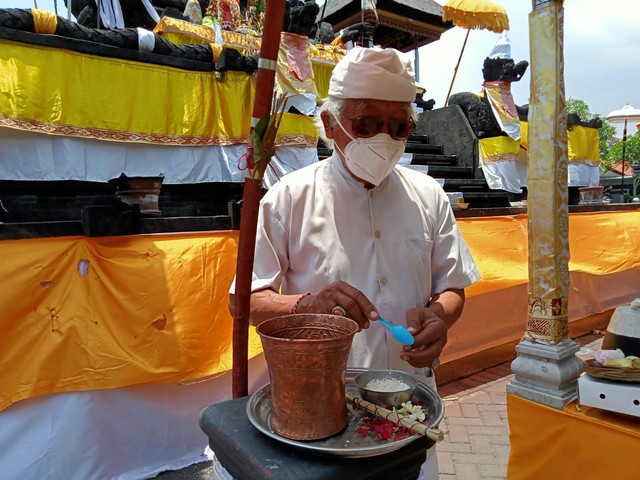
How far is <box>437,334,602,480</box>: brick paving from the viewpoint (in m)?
3.17

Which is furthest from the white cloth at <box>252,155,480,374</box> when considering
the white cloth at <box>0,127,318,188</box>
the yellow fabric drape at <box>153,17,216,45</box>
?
the yellow fabric drape at <box>153,17,216,45</box>

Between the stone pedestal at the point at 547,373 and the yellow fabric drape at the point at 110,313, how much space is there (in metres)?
1.73

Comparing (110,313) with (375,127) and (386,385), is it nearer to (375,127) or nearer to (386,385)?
(375,127)

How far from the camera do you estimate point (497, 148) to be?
839 centimetres

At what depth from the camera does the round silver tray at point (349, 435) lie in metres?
0.88

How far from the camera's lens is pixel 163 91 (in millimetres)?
5793

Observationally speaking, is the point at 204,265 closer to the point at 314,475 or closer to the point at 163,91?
the point at 314,475

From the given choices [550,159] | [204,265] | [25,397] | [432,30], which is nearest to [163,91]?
[204,265]

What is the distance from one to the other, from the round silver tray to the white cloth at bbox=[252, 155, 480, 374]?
461mm

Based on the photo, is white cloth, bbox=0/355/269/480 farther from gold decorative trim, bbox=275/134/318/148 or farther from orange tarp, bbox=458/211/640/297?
gold decorative trim, bbox=275/134/318/148

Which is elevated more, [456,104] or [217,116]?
[456,104]

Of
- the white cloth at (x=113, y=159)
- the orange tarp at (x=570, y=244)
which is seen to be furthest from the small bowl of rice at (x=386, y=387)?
the orange tarp at (x=570, y=244)

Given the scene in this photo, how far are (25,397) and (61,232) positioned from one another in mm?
1002

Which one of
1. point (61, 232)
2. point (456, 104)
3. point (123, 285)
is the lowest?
point (123, 285)
